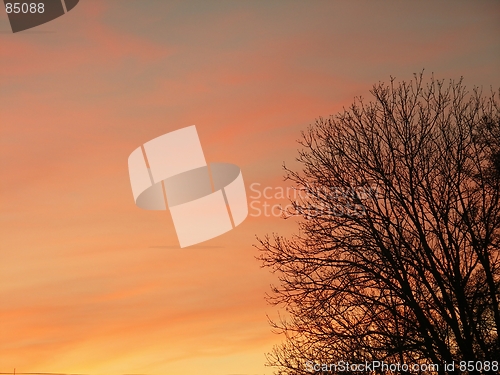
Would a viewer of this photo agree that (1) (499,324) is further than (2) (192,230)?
No

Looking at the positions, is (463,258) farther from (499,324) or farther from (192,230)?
(192,230)

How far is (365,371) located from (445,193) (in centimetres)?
434

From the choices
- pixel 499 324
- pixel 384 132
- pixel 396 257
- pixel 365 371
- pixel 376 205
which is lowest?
pixel 365 371

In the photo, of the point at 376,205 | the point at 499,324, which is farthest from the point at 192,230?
the point at 499,324

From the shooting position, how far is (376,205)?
13188 millimetres

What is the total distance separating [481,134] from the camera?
13.9 metres

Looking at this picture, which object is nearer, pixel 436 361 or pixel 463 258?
pixel 436 361

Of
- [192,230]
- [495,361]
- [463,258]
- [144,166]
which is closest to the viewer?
[495,361]

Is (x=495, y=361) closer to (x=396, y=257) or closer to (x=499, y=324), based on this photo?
(x=499, y=324)

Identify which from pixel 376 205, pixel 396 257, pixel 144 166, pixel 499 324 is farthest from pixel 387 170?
pixel 144 166

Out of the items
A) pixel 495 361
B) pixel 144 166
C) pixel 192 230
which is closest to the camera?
pixel 495 361

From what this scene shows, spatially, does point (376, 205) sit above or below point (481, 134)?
below

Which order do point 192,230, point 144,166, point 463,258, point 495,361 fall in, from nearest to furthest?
point 495,361 → point 463,258 → point 144,166 → point 192,230

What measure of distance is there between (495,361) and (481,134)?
5.14 m
